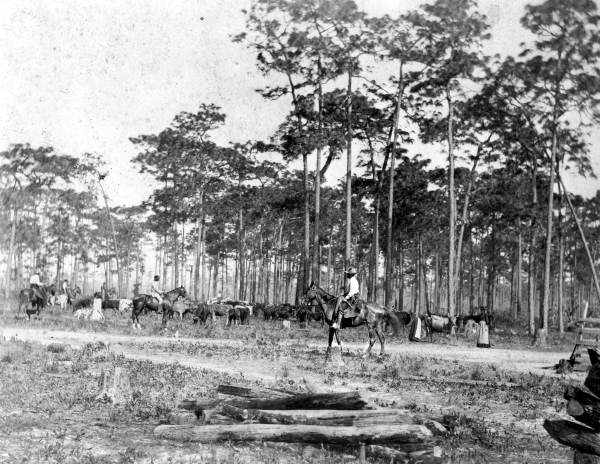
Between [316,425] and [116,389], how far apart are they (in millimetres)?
4011

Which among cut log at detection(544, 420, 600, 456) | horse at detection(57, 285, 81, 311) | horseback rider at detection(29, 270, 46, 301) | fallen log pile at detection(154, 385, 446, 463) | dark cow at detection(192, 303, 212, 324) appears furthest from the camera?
horse at detection(57, 285, 81, 311)

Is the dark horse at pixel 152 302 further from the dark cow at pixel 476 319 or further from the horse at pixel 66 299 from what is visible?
the dark cow at pixel 476 319

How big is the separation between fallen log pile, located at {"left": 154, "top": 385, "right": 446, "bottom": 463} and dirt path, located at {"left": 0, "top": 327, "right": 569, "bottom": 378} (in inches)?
195

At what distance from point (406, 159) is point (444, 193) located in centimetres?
403

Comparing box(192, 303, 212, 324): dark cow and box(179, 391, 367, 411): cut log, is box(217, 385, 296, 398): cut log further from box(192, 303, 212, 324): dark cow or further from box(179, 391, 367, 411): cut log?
box(192, 303, 212, 324): dark cow

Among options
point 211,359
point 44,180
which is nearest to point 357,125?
point 211,359

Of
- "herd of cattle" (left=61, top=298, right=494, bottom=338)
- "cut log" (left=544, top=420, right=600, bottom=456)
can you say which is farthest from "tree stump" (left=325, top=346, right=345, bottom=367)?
"cut log" (left=544, top=420, right=600, bottom=456)

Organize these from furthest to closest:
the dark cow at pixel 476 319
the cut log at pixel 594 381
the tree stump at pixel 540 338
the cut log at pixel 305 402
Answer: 1. the dark cow at pixel 476 319
2. the tree stump at pixel 540 338
3. the cut log at pixel 305 402
4. the cut log at pixel 594 381

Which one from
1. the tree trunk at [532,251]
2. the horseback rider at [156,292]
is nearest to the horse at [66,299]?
the horseback rider at [156,292]

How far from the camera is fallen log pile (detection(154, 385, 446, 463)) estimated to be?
21.7 ft

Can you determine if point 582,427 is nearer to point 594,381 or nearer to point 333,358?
point 594,381

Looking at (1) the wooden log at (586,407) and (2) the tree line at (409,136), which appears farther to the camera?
(2) the tree line at (409,136)

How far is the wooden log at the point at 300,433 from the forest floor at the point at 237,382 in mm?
126

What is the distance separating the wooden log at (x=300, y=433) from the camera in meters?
6.63
